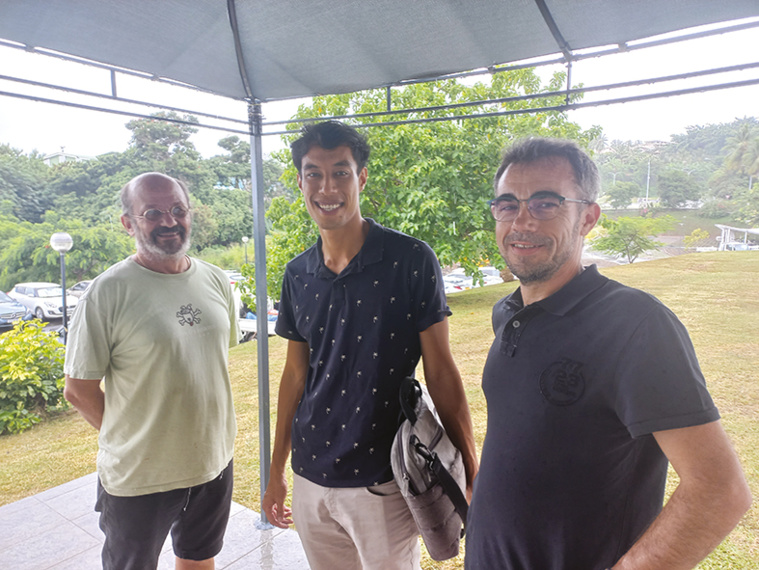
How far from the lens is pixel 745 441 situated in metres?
3.17

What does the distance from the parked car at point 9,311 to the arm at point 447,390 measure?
9774 millimetres

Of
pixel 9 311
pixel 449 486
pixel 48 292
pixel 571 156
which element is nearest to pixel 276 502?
pixel 449 486

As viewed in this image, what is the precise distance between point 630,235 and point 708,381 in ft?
4.54

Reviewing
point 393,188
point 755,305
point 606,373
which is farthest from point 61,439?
point 755,305

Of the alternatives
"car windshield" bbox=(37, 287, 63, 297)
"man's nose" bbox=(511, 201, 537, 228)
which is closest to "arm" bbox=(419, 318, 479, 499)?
"man's nose" bbox=(511, 201, 537, 228)

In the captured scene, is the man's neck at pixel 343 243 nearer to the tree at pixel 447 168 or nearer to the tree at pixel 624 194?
the tree at pixel 624 194

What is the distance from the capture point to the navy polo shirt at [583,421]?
0.73 meters

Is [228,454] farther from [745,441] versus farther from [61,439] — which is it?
[61,439]

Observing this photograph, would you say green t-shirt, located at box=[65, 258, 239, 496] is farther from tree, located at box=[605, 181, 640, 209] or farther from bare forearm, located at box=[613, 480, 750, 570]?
tree, located at box=[605, 181, 640, 209]

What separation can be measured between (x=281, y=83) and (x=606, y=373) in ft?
5.76

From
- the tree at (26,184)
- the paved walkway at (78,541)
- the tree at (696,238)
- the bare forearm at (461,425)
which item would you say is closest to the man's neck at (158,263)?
the bare forearm at (461,425)

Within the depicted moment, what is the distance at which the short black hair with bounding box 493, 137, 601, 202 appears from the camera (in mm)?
1018

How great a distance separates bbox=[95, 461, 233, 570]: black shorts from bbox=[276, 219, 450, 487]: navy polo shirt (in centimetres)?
51

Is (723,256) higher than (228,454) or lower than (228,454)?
higher
